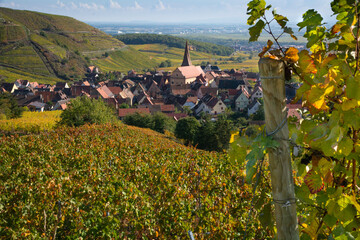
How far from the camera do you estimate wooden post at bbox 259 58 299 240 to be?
5.45 ft

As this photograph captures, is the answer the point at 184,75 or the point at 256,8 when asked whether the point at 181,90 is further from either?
the point at 256,8

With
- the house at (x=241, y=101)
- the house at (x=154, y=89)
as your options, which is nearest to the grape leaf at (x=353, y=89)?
the house at (x=241, y=101)

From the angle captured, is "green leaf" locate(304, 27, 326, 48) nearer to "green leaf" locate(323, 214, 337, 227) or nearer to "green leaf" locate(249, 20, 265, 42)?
"green leaf" locate(249, 20, 265, 42)

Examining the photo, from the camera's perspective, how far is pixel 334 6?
1706 millimetres

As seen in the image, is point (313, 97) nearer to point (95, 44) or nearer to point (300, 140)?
point (300, 140)

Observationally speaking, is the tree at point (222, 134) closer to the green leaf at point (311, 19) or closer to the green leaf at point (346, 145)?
the green leaf at point (311, 19)

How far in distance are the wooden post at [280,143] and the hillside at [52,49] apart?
336 feet

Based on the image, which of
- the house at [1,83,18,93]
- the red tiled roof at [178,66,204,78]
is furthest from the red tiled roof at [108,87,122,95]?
the house at [1,83,18,93]

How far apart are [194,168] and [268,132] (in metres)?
7.02

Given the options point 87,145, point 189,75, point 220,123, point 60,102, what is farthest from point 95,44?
point 87,145

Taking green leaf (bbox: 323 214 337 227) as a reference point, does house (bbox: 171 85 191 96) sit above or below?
below

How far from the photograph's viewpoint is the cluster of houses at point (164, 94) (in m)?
58.4

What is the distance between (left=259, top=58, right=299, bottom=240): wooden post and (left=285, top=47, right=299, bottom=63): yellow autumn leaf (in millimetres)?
53

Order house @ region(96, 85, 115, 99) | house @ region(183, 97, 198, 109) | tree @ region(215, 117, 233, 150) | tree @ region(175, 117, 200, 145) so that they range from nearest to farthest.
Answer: tree @ region(215, 117, 233, 150)
tree @ region(175, 117, 200, 145)
house @ region(183, 97, 198, 109)
house @ region(96, 85, 115, 99)
